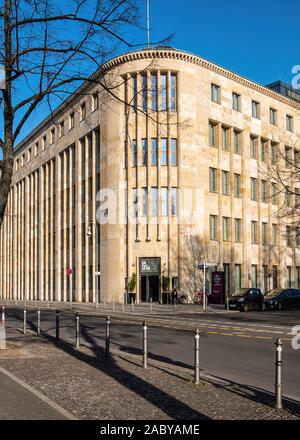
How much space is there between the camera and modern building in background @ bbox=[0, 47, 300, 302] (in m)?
46.2

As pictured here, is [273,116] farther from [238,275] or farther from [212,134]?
[238,275]

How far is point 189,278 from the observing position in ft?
151

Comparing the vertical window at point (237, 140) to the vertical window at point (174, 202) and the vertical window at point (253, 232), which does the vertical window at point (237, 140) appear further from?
the vertical window at point (174, 202)

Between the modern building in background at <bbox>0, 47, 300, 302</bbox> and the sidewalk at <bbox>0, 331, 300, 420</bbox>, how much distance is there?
93.9ft

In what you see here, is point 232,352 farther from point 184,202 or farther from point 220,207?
point 220,207

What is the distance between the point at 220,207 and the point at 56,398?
42863 mm

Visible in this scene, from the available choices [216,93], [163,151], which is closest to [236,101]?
[216,93]

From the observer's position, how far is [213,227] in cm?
4962

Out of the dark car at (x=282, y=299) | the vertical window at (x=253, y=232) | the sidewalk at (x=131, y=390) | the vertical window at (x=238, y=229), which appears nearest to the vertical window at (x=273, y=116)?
the vertical window at (x=253, y=232)

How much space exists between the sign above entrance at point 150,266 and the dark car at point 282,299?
10.2m

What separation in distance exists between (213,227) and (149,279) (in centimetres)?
788

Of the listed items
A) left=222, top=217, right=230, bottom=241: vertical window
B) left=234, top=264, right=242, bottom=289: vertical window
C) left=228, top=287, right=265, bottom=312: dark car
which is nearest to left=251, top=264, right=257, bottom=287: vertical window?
left=234, top=264, right=242, bottom=289: vertical window

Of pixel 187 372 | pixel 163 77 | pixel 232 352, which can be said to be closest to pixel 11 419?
pixel 187 372

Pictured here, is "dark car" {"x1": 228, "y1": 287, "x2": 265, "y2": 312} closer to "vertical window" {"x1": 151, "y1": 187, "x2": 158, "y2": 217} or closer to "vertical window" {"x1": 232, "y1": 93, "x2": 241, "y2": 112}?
"vertical window" {"x1": 151, "y1": 187, "x2": 158, "y2": 217}
